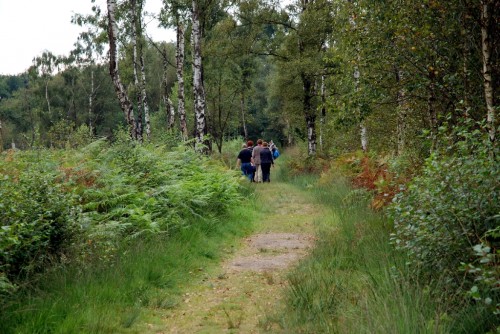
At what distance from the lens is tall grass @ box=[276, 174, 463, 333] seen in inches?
143

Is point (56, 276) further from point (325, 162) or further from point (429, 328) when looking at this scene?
point (325, 162)

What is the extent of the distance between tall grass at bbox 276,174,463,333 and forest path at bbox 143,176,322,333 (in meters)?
0.37

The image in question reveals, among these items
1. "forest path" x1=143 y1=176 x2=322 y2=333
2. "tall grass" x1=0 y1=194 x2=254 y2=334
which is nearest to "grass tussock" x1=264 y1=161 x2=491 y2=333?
"forest path" x1=143 y1=176 x2=322 y2=333

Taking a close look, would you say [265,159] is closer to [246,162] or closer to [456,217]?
[246,162]

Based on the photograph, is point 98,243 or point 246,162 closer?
point 98,243

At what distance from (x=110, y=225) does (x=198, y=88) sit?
11.6 metres

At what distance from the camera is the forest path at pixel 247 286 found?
499 centimetres

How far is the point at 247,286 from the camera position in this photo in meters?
6.36

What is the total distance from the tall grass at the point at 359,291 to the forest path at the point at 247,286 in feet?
1.23

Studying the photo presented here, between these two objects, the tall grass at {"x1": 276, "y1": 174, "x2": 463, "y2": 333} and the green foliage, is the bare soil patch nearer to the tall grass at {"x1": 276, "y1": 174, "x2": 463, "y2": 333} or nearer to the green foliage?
the tall grass at {"x1": 276, "y1": 174, "x2": 463, "y2": 333}

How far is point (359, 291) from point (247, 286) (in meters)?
1.94

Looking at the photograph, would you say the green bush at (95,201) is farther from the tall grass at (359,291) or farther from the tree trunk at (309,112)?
the tree trunk at (309,112)

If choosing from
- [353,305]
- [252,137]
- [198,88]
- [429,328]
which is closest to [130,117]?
[198,88]

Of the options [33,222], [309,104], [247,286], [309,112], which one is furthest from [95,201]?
[309,104]
